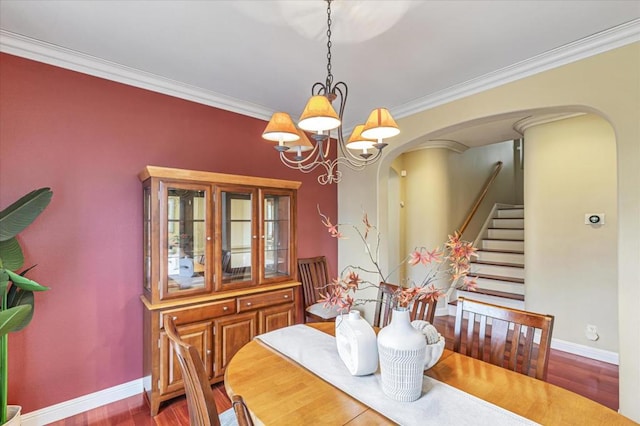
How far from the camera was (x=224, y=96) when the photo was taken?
2.93 meters

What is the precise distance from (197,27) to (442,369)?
7.89 feet

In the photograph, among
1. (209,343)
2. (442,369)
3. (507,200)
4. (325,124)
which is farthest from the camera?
(507,200)

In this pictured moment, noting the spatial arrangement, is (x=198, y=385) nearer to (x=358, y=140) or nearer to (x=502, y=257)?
(x=358, y=140)

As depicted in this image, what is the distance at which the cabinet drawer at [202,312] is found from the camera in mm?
2277

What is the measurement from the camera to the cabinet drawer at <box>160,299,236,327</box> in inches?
89.7

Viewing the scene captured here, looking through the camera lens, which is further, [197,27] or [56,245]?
[56,245]

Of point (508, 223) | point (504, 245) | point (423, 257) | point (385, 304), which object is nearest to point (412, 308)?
point (385, 304)

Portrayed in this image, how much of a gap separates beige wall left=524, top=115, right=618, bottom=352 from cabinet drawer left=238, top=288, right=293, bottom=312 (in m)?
2.86

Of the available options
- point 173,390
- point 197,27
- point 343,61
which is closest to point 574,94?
point 343,61

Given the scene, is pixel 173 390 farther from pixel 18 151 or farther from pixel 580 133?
pixel 580 133

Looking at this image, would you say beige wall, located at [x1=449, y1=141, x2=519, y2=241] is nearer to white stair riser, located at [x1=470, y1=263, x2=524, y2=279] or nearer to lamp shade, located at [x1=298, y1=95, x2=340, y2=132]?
white stair riser, located at [x1=470, y1=263, x2=524, y2=279]

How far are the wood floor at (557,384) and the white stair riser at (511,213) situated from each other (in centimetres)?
295

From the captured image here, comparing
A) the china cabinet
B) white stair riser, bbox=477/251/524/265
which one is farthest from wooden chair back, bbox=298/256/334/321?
white stair riser, bbox=477/251/524/265

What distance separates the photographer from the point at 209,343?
2.43 m
